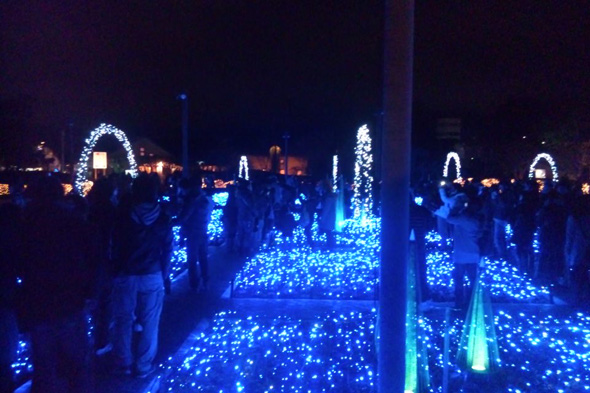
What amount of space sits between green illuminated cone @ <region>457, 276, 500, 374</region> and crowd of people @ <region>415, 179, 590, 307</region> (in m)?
1.70

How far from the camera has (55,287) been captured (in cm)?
454

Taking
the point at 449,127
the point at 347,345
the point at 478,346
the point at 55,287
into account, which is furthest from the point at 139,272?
the point at 449,127

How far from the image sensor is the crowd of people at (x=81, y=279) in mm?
4547

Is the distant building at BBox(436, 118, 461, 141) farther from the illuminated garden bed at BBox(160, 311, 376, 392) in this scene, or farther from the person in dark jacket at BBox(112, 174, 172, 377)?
the person in dark jacket at BBox(112, 174, 172, 377)

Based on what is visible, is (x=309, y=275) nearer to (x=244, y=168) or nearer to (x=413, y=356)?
(x=413, y=356)

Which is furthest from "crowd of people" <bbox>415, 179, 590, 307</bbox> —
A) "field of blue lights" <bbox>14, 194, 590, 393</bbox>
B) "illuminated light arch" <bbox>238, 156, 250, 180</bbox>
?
"illuminated light arch" <bbox>238, 156, 250, 180</bbox>

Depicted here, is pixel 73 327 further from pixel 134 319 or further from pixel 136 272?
pixel 134 319

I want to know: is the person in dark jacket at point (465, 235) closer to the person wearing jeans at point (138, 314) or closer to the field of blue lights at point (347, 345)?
the field of blue lights at point (347, 345)

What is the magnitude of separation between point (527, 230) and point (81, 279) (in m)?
9.43

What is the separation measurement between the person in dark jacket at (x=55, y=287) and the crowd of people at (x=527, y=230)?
5.40 meters

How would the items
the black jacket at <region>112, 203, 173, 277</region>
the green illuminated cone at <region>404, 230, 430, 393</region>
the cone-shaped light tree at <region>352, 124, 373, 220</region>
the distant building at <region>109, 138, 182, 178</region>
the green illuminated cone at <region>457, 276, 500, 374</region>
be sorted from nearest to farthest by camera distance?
1. the green illuminated cone at <region>404, 230, 430, 393</region>
2. the black jacket at <region>112, 203, 173, 277</region>
3. the green illuminated cone at <region>457, 276, 500, 374</region>
4. the cone-shaped light tree at <region>352, 124, 373, 220</region>
5. the distant building at <region>109, 138, 182, 178</region>

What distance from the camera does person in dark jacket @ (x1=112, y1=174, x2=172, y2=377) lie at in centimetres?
578

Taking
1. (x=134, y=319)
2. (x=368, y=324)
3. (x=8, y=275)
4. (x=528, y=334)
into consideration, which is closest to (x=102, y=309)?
(x=134, y=319)

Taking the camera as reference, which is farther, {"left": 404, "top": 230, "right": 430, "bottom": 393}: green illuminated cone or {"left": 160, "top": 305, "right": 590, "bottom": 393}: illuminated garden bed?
{"left": 160, "top": 305, "right": 590, "bottom": 393}: illuminated garden bed
